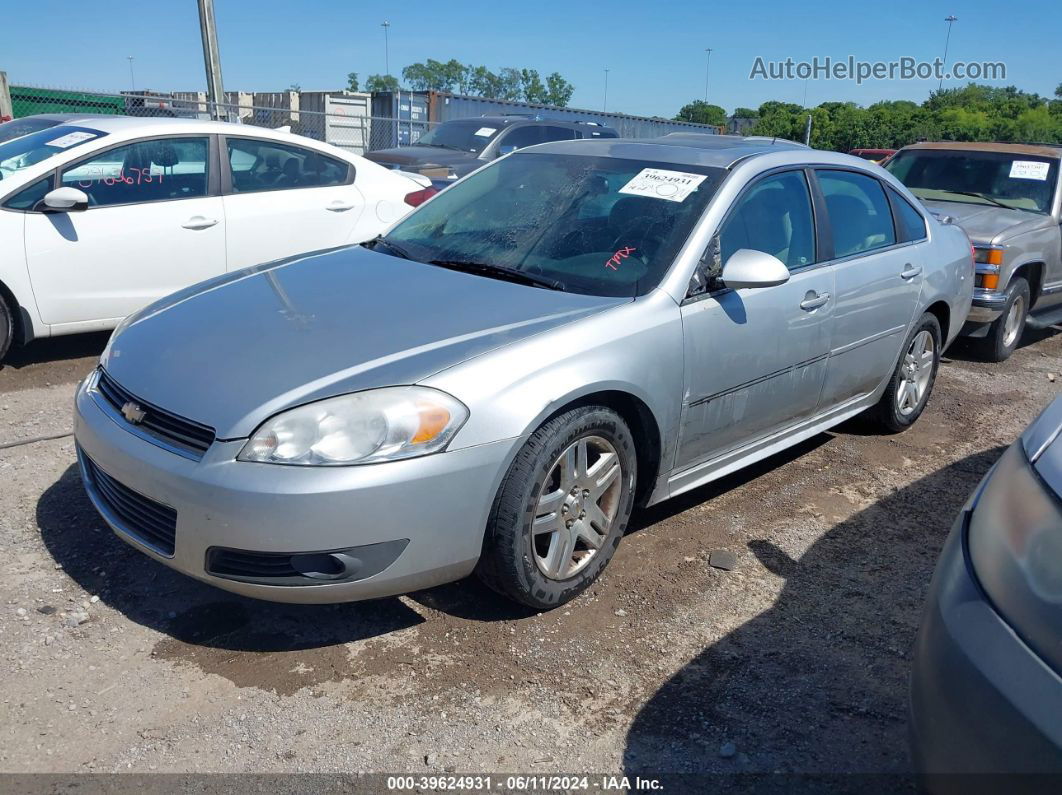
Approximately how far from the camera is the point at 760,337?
148 inches

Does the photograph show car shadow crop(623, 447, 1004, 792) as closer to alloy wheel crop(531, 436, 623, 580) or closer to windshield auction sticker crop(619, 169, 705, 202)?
alloy wheel crop(531, 436, 623, 580)

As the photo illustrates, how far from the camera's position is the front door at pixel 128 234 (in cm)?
543

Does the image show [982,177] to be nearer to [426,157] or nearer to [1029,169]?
[1029,169]

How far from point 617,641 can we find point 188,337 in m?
1.85

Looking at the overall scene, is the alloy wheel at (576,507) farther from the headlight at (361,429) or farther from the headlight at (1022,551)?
the headlight at (1022,551)

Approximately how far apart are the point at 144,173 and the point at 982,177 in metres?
6.92

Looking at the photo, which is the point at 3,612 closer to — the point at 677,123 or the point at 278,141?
the point at 278,141

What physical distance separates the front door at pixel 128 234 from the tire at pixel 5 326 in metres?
0.16

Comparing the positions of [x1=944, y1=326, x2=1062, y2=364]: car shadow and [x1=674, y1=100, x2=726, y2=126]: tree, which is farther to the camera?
[x1=674, y1=100, x2=726, y2=126]: tree

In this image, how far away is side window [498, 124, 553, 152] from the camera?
12398 mm

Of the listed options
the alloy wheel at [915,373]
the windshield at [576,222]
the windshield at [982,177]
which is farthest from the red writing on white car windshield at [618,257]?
the windshield at [982,177]

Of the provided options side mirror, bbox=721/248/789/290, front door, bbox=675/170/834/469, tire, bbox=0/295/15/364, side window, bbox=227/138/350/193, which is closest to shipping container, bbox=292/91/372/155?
side window, bbox=227/138/350/193

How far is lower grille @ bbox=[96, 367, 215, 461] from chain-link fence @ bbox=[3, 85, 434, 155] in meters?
7.18

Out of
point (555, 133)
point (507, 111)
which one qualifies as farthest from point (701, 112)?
point (555, 133)
